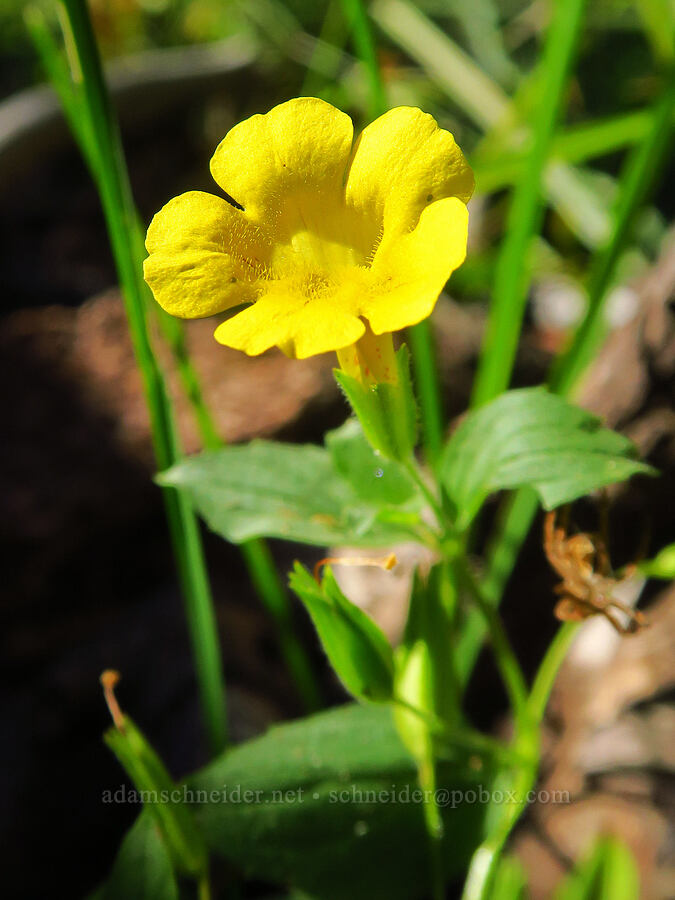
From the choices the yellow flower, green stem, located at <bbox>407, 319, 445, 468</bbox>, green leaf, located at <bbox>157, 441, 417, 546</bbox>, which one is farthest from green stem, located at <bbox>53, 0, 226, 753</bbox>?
green stem, located at <bbox>407, 319, 445, 468</bbox>

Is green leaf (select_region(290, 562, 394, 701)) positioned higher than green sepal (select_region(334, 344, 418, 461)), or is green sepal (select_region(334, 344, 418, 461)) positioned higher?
green sepal (select_region(334, 344, 418, 461))

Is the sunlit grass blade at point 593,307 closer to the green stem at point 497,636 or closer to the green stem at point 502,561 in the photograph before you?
the green stem at point 502,561

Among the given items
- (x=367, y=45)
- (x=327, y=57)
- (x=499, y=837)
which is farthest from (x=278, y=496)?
(x=327, y=57)

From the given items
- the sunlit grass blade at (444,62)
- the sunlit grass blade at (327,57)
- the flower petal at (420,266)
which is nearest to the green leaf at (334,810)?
the flower petal at (420,266)

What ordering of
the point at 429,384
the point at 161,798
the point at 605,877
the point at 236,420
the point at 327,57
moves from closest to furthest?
the point at 161,798 → the point at 605,877 → the point at 429,384 → the point at 236,420 → the point at 327,57

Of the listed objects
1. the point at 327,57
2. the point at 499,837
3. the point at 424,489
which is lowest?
the point at 499,837

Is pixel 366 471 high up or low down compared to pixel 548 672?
up

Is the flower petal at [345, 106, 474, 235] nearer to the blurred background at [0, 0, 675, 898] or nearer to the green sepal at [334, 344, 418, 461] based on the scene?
the green sepal at [334, 344, 418, 461]

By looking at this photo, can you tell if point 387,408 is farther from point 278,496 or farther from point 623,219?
point 623,219
